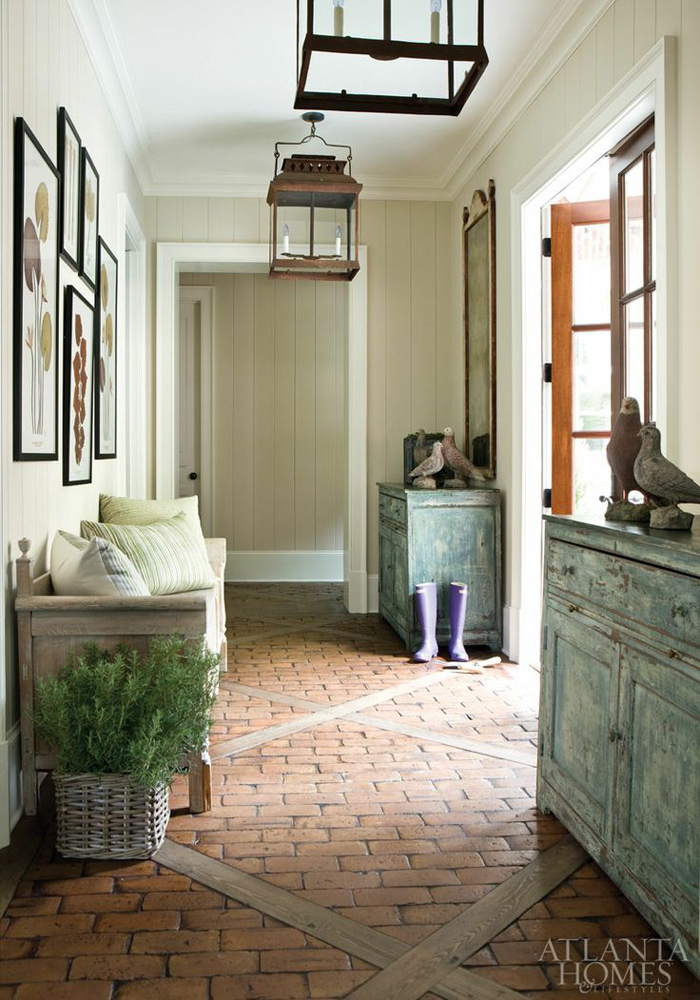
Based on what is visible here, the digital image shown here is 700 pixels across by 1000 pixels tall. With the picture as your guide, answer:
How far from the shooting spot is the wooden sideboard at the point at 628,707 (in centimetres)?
183

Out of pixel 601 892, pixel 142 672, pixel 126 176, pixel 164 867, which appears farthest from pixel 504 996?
pixel 126 176

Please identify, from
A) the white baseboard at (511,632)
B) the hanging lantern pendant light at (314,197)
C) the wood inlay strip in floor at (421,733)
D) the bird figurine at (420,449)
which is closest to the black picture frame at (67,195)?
the hanging lantern pendant light at (314,197)

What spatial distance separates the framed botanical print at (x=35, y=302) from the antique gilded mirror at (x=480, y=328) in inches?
106

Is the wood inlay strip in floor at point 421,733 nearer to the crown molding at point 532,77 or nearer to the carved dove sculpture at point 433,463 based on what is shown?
the carved dove sculpture at point 433,463

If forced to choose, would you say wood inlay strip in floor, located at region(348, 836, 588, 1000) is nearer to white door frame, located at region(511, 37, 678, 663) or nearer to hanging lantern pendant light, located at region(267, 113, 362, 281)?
white door frame, located at region(511, 37, 678, 663)

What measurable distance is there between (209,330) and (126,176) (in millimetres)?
2544

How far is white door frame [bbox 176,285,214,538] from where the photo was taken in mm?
7586

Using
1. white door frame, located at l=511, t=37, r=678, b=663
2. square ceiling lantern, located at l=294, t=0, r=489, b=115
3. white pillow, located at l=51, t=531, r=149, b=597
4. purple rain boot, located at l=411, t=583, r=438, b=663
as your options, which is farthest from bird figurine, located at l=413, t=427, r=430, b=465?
square ceiling lantern, located at l=294, t=0, r=489, b=115

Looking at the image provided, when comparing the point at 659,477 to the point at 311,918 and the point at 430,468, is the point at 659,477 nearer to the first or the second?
the point at 311,918

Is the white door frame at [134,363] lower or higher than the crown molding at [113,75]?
lower

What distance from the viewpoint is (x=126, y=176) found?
5.10 m

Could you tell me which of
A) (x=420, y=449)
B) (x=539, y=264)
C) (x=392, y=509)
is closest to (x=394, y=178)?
(x=539, y=264)

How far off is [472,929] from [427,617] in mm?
2791

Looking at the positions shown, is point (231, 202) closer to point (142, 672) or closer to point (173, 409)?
point (173, 409)
